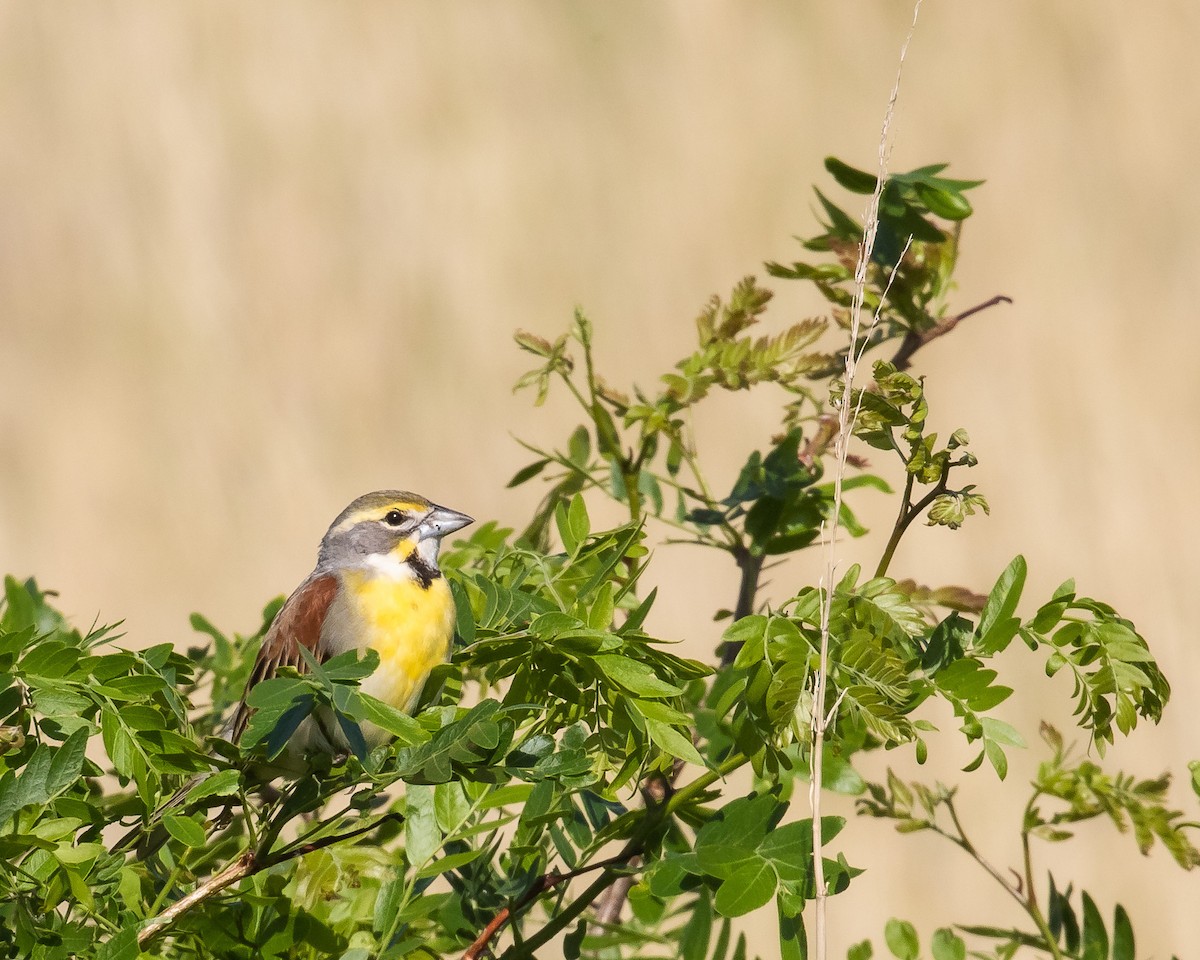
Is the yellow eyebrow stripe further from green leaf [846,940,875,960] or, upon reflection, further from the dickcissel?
green leaf [846,940,875,960]

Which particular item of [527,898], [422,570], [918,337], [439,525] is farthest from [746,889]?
[439,525]

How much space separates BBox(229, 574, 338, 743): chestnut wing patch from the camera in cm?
234

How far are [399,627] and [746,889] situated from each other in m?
1.04

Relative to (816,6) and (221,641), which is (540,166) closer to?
(816,6)

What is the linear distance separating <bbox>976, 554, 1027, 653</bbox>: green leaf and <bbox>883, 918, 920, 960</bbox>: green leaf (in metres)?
0.69

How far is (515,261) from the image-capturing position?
8828 millimetres

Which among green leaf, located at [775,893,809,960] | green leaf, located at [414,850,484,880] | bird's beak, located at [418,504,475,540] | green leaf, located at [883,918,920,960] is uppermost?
bird's beak, located at [418,504,475,540]

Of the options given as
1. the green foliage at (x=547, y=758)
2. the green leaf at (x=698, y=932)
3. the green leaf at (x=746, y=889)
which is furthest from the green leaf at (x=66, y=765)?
the green leaf at (x=698, y=932)

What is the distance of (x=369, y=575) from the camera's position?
276cm

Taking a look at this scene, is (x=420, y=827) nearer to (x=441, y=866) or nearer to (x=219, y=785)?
(x=441, y=866)

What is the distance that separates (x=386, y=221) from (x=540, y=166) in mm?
1005

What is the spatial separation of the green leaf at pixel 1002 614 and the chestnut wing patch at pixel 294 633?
1.08m

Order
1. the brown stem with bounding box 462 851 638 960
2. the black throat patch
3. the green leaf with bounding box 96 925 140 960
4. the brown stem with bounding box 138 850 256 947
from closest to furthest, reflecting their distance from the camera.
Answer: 1. the green leaf with bounding box 96 925 140 960
2. the brown stem with bounding box 138 850 256 947
3. the brown stem with bounding box 462 851 638 960
4. the black throat patch

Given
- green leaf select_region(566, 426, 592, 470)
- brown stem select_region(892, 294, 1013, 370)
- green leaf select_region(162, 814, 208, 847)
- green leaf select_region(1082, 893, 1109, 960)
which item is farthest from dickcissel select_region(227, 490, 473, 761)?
green leaf select_region(1082, 893, 1109, 960)
